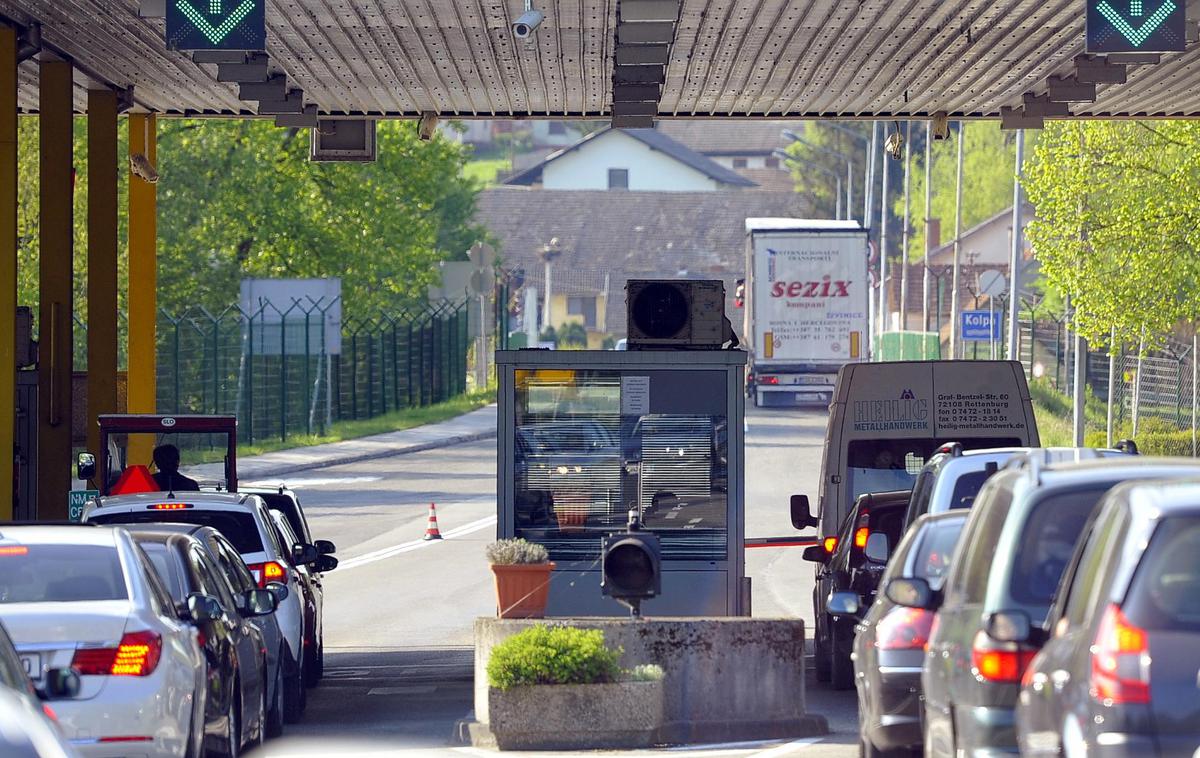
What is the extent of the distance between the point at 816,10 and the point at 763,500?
17.5m

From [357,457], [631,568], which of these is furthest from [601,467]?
[357,457]

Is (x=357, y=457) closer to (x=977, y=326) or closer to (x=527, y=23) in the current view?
(x=977, y=326)

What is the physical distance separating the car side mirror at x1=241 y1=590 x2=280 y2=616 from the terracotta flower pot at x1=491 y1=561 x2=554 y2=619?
2096mm

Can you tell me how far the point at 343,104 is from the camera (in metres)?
22.7

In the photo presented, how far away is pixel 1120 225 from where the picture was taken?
32938 millimetres

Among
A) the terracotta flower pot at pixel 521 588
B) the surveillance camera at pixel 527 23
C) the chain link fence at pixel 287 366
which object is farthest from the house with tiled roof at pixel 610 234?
the terracotta flower pot at pixel 521 588

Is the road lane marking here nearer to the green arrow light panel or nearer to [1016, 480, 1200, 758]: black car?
the green arrow light panel

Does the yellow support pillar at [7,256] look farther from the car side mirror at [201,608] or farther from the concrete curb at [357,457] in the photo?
the concrete curb at [357,457]

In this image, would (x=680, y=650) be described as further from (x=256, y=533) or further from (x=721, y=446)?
(x=256, y=533)

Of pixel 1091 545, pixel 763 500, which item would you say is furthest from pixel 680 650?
pixel 763 500

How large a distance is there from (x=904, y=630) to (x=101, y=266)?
13576 mm

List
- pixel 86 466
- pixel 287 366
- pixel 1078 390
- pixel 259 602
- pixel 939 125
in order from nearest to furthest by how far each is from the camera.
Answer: pixel 259 602
pixel 86 466
pixel 939 125
pixel 1078 390
pixel 287 366

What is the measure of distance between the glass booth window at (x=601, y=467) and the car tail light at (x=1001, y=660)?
7.39 metres

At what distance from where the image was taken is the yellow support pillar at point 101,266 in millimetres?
21750
